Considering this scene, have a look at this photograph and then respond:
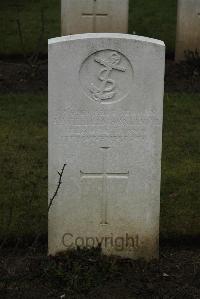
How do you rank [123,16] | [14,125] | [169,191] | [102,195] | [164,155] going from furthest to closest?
1. [123,16]
2. [14,125]
3. [164,155]
4. [169,191]
5. [102,195]

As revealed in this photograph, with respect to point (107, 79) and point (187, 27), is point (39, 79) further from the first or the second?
point (107, 79)

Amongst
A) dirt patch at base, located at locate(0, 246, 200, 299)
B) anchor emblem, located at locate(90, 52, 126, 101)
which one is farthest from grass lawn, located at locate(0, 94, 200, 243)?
anchor emblem, located at locate(90, 52, 126, 101)

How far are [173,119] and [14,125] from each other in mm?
1675

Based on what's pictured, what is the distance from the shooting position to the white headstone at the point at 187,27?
10.1 metres

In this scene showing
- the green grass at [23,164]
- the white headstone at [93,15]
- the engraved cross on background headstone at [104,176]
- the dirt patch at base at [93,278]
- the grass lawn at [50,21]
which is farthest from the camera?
the grass lawn at [50,21]

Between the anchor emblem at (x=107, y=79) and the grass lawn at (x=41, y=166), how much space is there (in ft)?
2.18

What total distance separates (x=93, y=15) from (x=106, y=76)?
5.73 metres

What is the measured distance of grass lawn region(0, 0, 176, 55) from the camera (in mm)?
11664

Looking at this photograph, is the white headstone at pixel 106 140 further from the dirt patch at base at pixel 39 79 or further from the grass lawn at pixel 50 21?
the grass lawn at pixel 50 21

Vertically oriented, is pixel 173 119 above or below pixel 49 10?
below

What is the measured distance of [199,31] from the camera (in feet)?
A: 33.8

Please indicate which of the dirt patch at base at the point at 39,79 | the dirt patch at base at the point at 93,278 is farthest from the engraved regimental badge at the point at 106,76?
the dirt patch at base at the point at 39,79

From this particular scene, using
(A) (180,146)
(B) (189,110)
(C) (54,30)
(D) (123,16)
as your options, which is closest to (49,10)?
(C) (54,30)

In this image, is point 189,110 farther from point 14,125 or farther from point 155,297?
point 155,297
